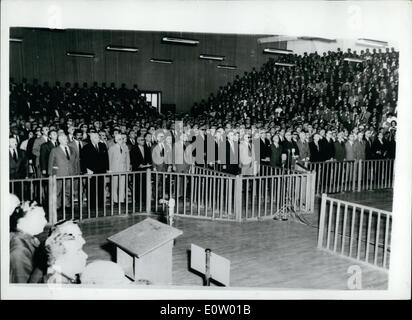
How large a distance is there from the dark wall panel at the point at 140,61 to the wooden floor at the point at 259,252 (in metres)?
10.5

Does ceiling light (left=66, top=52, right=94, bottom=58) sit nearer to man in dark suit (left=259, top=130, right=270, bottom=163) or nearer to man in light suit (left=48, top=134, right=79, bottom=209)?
man in dark suit (left=259, top=130, right=270, bottom=163)

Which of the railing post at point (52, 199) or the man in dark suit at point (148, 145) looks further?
the man in dark suit at point (148, 145)

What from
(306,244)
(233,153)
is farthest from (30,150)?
(306,244)

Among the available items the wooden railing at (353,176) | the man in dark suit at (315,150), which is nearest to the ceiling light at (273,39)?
the man in dark suit at (315,150)

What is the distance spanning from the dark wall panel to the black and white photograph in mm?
113

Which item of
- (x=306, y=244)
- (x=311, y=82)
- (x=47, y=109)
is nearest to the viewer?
(x=306, y=244)

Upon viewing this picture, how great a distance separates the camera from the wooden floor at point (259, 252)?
534 centimetres

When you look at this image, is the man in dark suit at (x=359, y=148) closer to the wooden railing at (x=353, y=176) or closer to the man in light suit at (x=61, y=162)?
the wooden railing at (x=353, y=176)

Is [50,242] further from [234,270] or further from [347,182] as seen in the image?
[347,182]

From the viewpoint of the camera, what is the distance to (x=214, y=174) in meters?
8.20

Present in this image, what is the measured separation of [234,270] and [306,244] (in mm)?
1609

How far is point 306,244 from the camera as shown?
6633 millimetres

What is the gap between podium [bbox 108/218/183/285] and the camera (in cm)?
461

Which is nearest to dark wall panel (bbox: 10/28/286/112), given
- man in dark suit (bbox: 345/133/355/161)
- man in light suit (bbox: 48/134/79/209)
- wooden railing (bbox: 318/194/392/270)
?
man in dark suit (bbox: 345/133/355/161)
